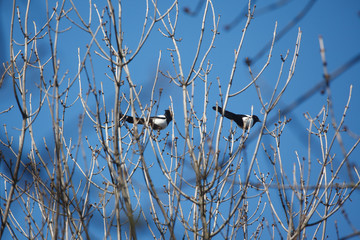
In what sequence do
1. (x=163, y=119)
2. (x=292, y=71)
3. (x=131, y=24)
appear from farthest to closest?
(x=131, y=24) → (x=163, y=119) → (x=292, y=71)

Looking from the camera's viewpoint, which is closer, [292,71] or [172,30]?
[292,71]

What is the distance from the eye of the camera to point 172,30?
456 cm

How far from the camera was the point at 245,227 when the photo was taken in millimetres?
5059

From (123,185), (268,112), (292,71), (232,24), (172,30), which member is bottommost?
(232,24)

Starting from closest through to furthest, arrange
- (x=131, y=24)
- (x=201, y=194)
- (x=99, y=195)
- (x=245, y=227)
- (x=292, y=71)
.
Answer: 1. (x=201, y=194)
2. (x=292, y=71)
3. (x=99, y=195)
4. (x=245, y=227)
5. (x=131, y=24)

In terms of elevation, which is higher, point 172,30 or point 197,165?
point 172,30

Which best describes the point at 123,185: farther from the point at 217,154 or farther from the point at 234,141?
the point at 234,141

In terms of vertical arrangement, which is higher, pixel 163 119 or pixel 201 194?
pixel 163 119

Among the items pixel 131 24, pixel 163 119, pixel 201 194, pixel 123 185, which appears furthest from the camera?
pixel 131 24

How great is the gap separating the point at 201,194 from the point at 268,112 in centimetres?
96

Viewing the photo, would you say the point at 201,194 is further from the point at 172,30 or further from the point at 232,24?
the point at 232,24

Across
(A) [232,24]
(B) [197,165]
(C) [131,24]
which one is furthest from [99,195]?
(C) [131,24]

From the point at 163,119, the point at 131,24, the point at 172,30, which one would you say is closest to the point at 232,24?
the point at 172,30

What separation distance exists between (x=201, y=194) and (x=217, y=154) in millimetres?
381
